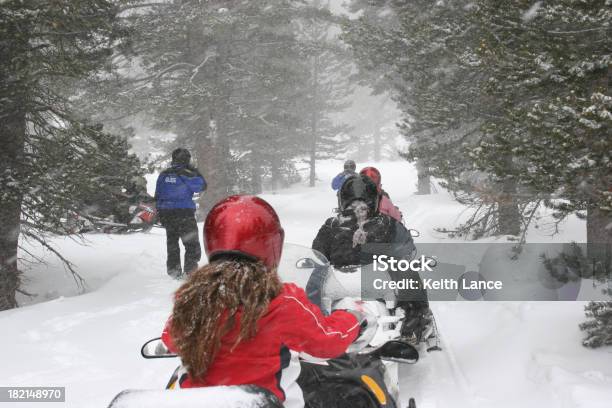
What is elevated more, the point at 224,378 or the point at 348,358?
the point at 224,378

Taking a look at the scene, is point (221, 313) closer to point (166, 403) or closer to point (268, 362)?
point (268, 362)

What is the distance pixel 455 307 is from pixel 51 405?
5829 millimetres

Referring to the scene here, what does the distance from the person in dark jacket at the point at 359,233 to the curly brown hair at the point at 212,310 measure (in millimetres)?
2933

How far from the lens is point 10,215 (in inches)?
315

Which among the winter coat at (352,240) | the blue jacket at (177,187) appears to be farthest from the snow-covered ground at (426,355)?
the blue jacket at (177,187)

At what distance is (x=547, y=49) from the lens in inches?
193

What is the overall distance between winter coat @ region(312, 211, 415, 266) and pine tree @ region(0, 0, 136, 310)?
428cm

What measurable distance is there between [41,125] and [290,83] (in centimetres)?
1260

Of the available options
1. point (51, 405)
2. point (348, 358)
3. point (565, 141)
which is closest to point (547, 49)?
point (565, 141)

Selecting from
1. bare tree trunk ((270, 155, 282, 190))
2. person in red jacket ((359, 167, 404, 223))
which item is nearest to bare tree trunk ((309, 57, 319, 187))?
bare tree trunk ((270, 155, 282, 190))

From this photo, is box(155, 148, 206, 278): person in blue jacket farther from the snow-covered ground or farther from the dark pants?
the snow-covered ground

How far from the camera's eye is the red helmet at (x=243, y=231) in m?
2.22

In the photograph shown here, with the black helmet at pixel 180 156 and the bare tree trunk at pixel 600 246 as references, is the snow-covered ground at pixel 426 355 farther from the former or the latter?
the black helmet at pixel 180 156
